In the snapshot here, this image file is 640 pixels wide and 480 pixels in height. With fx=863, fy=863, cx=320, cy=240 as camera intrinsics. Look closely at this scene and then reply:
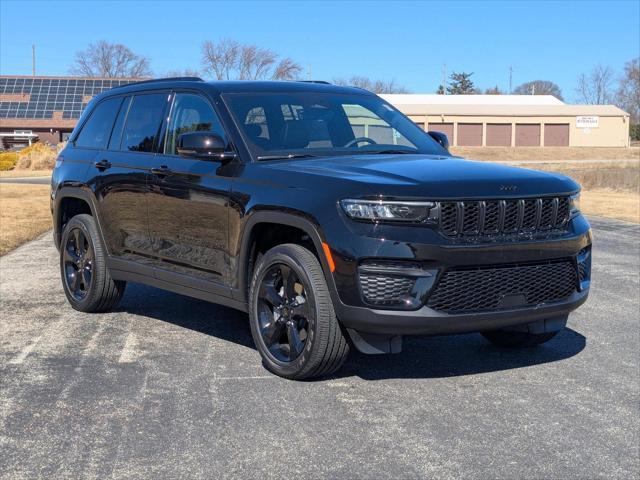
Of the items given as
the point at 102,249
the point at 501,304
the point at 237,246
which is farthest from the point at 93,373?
the point at 501,304

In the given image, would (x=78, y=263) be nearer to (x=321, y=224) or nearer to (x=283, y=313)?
(x=283, y=313)

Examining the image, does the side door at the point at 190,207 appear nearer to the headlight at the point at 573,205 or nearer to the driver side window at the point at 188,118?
the driver side window at the point at 188,118

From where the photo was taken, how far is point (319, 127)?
20.8ft

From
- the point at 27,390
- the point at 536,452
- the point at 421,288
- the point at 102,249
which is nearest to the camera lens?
the point at 536,452

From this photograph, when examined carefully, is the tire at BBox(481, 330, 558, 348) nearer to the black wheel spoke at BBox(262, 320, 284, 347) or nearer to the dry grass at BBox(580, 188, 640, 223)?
the black wheel spoke at BBox(262, 320, 284, 347)

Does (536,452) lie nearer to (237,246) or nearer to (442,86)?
(237,246)

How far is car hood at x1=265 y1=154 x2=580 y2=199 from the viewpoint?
4863 mm

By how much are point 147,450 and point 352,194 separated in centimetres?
178

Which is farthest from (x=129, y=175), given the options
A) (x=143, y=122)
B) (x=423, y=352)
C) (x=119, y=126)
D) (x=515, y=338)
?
(x=515, y=338)

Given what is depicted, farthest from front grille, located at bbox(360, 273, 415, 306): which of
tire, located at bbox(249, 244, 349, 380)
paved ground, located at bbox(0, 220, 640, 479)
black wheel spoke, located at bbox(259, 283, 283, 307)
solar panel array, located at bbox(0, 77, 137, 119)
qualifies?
solar panel array, located at bbox(0, 77, 137, 119)

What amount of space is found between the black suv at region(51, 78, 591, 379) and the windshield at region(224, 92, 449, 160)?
0.02 m

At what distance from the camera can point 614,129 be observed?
290ft

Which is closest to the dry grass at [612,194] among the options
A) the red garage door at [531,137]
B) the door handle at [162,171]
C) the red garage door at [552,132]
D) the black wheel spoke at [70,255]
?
the black wheel spoke at [70,255]

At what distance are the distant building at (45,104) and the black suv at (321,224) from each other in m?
72.5
